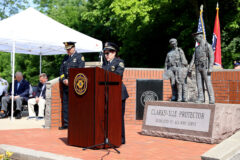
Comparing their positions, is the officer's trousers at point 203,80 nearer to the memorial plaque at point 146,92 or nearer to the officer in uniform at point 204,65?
the officer in uniform at point 204,65

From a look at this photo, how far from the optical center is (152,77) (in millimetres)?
9609

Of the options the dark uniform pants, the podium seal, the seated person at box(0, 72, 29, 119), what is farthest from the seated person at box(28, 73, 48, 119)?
the podium seal

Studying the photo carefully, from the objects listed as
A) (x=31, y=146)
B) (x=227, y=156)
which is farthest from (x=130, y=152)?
(x=227, y=156)

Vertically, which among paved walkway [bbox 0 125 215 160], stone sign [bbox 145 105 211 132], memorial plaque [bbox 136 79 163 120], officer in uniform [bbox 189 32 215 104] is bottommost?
paved walkway [bbox 0 125 215 160]

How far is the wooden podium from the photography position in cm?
530

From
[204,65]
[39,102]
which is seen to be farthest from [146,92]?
[39,102]

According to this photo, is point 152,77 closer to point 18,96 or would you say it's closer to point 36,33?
point 36,33

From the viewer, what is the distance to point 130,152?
5285 millimetres

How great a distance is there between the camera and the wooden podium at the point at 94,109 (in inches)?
209

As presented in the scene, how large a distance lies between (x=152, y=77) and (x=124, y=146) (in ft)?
13.3

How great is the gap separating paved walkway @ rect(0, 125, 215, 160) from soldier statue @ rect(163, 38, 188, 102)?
1169mm

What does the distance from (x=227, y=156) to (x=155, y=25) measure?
19772 millimetres

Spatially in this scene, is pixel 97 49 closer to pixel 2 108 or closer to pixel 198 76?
pixel 2 108

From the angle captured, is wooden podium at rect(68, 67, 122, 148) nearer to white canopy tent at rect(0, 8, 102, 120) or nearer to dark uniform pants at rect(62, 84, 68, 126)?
dark uniform pants at rect(62, 84, 68, 126)
